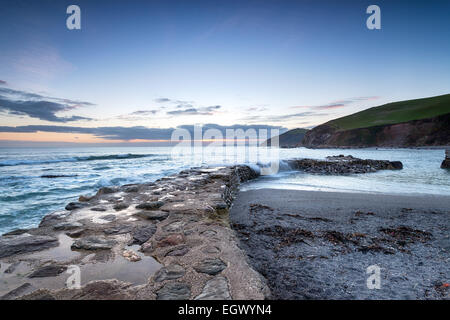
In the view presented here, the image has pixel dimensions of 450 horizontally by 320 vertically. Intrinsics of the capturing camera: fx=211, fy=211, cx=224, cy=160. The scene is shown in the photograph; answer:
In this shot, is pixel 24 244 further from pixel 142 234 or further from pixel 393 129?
pixel 393 129

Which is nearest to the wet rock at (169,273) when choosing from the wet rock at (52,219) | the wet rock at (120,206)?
→ the wet rock at (52,219)

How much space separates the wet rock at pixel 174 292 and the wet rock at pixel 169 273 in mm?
110

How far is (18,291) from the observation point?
72.5 inches

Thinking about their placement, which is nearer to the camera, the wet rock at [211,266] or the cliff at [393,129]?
the wet rock at [211,266]

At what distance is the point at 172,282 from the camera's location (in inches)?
79.4

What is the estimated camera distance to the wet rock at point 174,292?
5.94ft

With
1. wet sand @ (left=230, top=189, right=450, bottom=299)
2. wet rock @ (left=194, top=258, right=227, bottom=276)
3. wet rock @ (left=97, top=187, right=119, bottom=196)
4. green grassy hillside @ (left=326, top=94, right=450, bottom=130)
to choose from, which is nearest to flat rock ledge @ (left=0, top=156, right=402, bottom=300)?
wet rock @ (left=194, top=258, right=227, bottom=276)

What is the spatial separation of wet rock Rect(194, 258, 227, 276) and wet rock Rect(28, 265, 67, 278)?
1.39 metres

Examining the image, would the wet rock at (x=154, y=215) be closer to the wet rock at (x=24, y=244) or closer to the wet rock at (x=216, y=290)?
the wet rock at (x=24, y=244)

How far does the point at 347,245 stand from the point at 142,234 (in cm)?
356

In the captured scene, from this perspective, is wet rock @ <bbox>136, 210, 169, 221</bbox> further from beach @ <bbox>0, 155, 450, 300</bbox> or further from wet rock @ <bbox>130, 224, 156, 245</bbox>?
wet rock @ <bbox>130, 224, 156, 245</bbox>

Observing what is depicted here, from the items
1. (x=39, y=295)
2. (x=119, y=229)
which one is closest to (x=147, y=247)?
(x=119, y=229)

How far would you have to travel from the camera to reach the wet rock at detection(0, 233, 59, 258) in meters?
2.55
